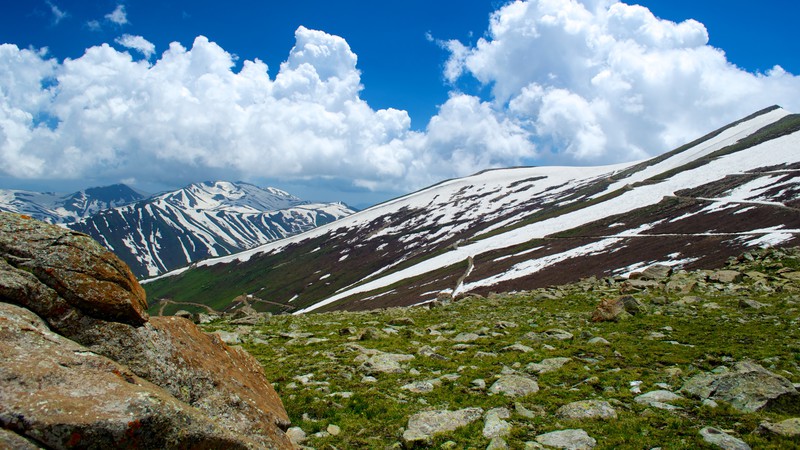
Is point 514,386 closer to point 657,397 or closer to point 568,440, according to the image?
point 568,440

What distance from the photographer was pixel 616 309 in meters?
24.3

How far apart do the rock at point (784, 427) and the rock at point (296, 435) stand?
11.5 meters

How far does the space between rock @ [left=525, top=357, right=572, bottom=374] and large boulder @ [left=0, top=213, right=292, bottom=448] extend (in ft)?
31.4

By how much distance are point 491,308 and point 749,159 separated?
16453 centimetres

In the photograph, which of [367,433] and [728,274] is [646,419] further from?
[728,274]

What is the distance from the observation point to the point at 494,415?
11648mm

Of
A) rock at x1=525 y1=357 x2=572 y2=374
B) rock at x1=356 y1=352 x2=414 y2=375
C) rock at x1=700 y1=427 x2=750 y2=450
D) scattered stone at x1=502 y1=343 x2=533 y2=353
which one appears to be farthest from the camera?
scattered stone at x1=502 y1=343 x2=533 y2=353

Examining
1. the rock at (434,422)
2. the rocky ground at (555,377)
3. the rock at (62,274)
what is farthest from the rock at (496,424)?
the rock at (62,274)

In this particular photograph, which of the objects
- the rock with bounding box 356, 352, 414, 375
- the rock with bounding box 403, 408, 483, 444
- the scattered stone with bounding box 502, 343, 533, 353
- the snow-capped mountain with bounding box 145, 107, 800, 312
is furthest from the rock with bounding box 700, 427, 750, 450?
the snow-capped mountain with bounding box 145, 107, 800, 312

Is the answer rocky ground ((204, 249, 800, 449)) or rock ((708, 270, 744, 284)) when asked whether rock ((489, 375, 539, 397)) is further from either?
rock ((708, 270, 744, 284))

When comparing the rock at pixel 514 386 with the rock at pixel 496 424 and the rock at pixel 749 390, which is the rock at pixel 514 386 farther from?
the rock at pixel 749 390

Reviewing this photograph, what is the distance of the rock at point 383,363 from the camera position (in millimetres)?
15859

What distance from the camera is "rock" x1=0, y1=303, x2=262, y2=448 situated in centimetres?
606

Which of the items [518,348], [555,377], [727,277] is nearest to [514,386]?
[555,377]
